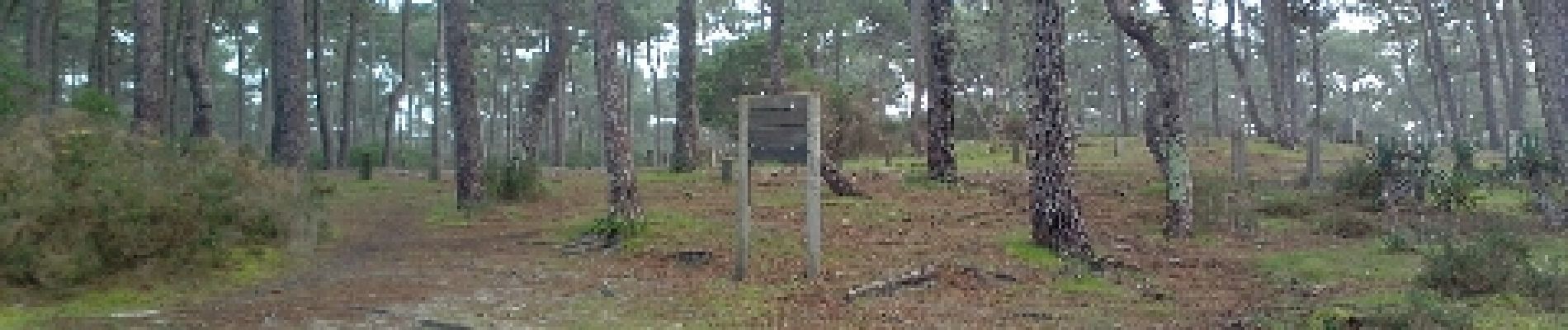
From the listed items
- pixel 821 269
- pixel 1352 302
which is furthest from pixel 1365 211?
pixel 821 269

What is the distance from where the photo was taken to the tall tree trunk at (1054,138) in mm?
10242

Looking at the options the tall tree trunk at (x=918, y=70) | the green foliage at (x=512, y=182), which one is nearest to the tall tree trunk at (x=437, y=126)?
the green foliage at (x=512, y=182)

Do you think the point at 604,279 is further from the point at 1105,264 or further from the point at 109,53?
the point at 109,53

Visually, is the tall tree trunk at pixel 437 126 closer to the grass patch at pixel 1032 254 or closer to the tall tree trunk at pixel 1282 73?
the grass patch at pixel 1032 254

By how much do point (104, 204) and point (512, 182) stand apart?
389 inches

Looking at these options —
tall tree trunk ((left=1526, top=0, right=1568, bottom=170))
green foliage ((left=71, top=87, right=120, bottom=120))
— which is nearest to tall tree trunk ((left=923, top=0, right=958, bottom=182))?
tall tree trunk ((left=1526, top=0, right=1568, bottom=170))

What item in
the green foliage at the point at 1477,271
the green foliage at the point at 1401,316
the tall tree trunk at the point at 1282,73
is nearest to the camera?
the green foliage at the point at 1401,316

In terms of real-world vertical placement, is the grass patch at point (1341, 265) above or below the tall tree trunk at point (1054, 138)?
below

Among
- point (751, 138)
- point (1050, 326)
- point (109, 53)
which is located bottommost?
point (1050, 326)

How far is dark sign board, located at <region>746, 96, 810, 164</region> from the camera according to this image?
959 cm

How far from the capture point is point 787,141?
379 inches

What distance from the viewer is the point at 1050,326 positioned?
7602 mm

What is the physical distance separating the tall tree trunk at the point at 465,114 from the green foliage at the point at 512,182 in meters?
0.83

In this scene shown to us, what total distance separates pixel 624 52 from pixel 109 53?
16.0 metres
